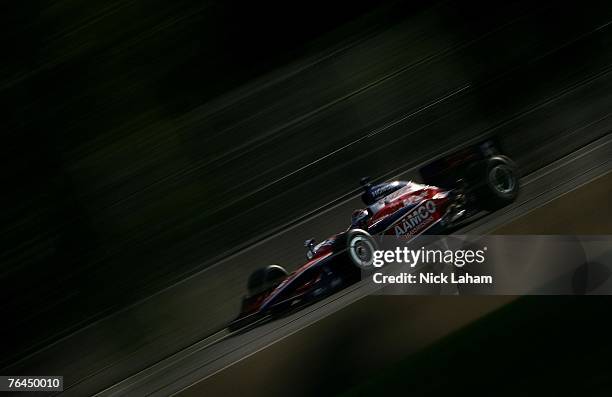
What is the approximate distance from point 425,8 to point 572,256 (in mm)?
7861

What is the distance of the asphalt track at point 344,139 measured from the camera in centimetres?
759

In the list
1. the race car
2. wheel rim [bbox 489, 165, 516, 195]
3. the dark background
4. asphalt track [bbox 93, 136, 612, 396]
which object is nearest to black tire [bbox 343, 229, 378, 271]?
the race car

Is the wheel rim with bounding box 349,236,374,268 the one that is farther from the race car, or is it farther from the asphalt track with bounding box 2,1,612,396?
the asphalt track with bounding box 2,1,612,396

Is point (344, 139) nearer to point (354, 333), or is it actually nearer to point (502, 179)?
point (502, 179)

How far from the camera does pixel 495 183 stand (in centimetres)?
713

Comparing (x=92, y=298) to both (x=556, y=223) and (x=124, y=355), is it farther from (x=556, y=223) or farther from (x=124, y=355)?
(x=556, y=223)

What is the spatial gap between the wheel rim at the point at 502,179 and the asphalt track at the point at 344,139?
0.72 feet

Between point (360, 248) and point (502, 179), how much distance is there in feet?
6.13

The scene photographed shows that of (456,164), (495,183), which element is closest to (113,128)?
(456,164)

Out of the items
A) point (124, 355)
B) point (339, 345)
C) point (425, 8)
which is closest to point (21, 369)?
point (124, 355)

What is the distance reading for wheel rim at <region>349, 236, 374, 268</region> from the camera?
20.5 ft

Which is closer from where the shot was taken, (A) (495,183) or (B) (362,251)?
(B) (362,251)

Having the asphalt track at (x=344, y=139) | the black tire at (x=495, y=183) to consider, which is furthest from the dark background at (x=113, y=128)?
the black tire at (x=495, y=183)

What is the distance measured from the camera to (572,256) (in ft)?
15.8
